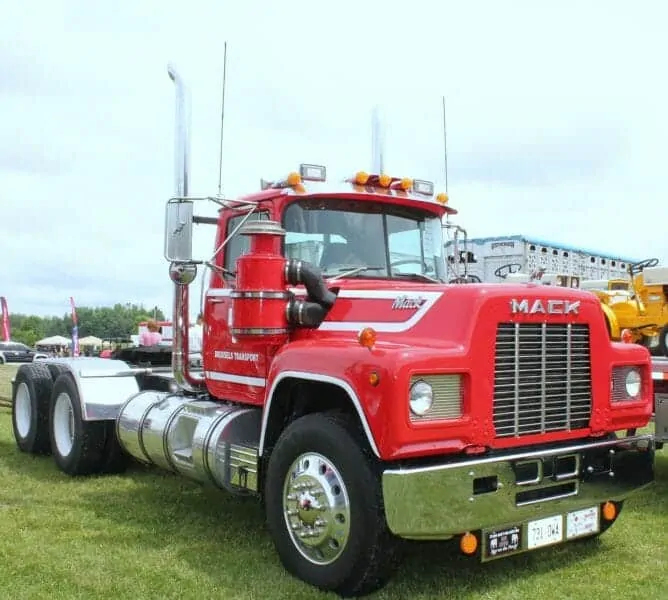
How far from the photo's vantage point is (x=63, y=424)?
8219 millimetres

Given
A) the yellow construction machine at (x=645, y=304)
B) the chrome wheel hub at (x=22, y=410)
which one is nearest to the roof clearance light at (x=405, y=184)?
the chrome wheel hub at (x=22, y=410)

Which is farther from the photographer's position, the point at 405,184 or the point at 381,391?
→ the point at 405,184

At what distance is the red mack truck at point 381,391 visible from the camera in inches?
166

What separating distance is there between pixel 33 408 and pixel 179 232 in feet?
13.7

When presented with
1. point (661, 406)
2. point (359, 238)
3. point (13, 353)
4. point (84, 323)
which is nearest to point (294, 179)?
point (359, 238)

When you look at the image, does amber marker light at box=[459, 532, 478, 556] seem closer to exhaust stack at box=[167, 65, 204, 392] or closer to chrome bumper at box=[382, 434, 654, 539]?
chrome bumper at box=[382, 434, 654, 539]

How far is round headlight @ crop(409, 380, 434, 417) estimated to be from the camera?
13.6 feet

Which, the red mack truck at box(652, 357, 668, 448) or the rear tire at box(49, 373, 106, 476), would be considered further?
the rear tire at box(49, 373, 106, 476)

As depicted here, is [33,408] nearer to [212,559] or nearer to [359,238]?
[212,559]

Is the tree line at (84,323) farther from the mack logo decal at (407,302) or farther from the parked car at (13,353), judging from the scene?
the mack logo decal at (407,302)

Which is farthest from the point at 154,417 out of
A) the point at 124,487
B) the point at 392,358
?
the point at 392,358

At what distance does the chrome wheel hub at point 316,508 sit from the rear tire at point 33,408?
4.82 m

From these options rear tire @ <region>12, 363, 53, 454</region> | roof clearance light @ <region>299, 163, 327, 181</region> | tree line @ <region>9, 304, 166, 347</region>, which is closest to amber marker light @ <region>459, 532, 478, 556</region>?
roof clearance light @ <region>299, 163, 327, 181</region>

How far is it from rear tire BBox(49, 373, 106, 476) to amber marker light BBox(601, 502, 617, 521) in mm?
4626
